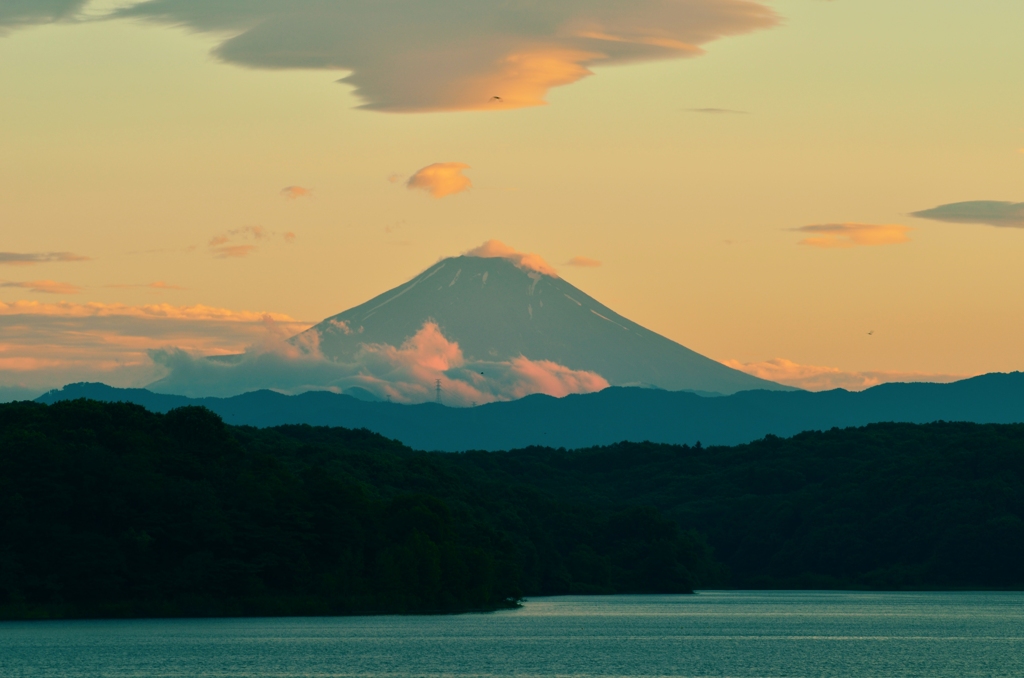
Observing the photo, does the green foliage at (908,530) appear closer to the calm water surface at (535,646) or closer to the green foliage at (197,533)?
the calm water surface at (535,646)

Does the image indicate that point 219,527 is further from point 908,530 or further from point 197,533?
point 908,530

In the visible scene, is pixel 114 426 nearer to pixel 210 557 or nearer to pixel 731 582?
pixel 210 557

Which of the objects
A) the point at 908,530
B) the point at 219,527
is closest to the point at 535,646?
the point at 219,527

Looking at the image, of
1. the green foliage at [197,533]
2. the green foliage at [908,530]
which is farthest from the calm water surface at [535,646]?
the green foliage at [908,530]

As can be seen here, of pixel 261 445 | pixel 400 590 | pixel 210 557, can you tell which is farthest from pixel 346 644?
pixel 261 445

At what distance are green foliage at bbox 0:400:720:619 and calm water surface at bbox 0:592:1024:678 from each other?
3.17 m

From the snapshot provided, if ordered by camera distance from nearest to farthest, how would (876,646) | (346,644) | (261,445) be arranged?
1. (346,644)
2. (876,646)
3. (261,445)

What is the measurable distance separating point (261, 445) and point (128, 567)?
4985 cm

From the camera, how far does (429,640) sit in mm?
90438

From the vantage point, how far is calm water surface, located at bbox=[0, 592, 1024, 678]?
73250 millimetres

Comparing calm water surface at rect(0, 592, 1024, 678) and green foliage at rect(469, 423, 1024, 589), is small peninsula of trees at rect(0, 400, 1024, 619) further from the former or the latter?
green foliage at rect(469, 423, 1024, 589)

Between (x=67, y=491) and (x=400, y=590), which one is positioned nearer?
(x=67, y=491)

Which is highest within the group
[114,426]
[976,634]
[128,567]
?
[114,426]

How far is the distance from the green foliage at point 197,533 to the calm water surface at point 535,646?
3.17m
